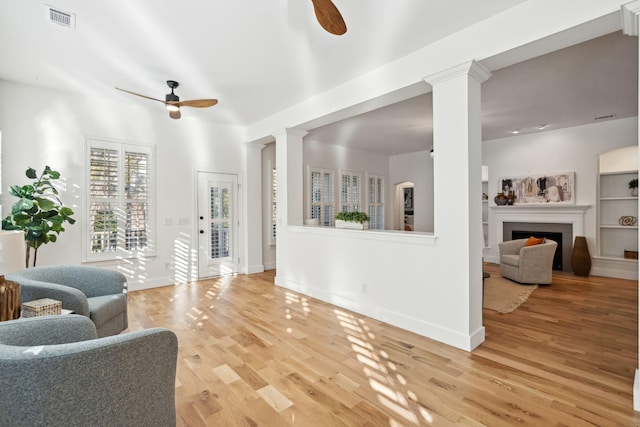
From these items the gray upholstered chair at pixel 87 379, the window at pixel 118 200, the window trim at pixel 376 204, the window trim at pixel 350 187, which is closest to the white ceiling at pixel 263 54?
the window at pixel 118 200

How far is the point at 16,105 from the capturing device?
4125 millimetres

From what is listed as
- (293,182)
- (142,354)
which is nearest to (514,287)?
(293,182)

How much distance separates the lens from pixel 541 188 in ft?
21.1

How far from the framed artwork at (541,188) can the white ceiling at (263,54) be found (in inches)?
56.3

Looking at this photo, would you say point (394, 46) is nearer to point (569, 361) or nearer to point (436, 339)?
point (436, 339)

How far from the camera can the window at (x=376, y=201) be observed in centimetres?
854

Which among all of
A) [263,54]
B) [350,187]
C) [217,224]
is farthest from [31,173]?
[350,187]

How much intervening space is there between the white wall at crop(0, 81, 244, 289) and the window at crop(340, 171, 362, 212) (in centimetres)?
267

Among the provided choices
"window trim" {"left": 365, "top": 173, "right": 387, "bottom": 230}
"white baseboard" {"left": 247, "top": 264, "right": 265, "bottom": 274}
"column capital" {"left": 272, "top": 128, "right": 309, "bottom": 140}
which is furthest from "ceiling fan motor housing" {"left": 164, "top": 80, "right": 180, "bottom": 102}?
"window trim" {"left": 365, "top": 173, "right": 387, "bottom": 230}

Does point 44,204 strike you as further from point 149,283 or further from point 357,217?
point 357,217

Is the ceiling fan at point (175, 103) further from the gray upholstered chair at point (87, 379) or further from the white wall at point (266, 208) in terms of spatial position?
the gray upholstered chair at point (87, 379)

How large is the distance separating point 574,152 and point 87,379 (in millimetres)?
7716

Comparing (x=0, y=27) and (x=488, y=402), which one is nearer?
(x=488, y=402)

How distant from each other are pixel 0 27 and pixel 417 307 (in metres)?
4.82
